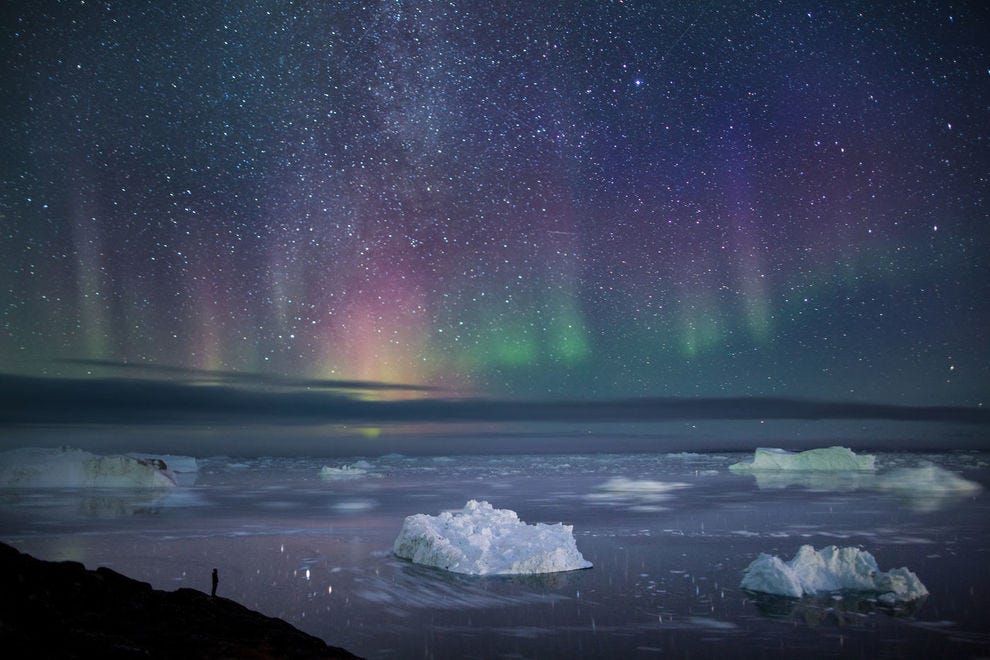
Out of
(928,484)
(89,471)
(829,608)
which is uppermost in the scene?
(829,608)

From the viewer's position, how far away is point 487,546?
55.2ft

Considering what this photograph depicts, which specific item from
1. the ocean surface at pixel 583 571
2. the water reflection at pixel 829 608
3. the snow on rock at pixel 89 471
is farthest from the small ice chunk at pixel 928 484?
the snow on rock at pixel 89 471

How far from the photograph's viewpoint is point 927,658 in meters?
9.84

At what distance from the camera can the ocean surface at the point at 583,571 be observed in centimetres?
1081

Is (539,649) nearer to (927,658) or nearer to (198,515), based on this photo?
(927,658)

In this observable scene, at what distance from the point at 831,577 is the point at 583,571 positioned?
5.35 m

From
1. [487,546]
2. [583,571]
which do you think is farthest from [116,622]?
[583,571]

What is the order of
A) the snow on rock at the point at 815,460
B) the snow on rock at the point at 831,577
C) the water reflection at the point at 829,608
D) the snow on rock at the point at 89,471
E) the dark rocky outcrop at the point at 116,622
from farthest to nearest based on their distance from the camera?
the snow on rock at the point at 815,460, the snow on rock at the point at 89,471, the snow on rock at the point at 831,577, the water reflection at the point at 829,608, the dark rocky outcrop at the point at 116,622

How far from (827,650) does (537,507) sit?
22.2m

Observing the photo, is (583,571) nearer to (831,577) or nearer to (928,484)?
(831,577)

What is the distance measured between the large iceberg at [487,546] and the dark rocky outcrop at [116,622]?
927 cm

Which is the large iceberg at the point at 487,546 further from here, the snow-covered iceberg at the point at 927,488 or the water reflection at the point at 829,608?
the snow-covered iceberg at the point at 927,488

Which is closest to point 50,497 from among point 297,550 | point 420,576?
point 297,550

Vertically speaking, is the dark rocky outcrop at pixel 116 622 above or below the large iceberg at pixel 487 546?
above
